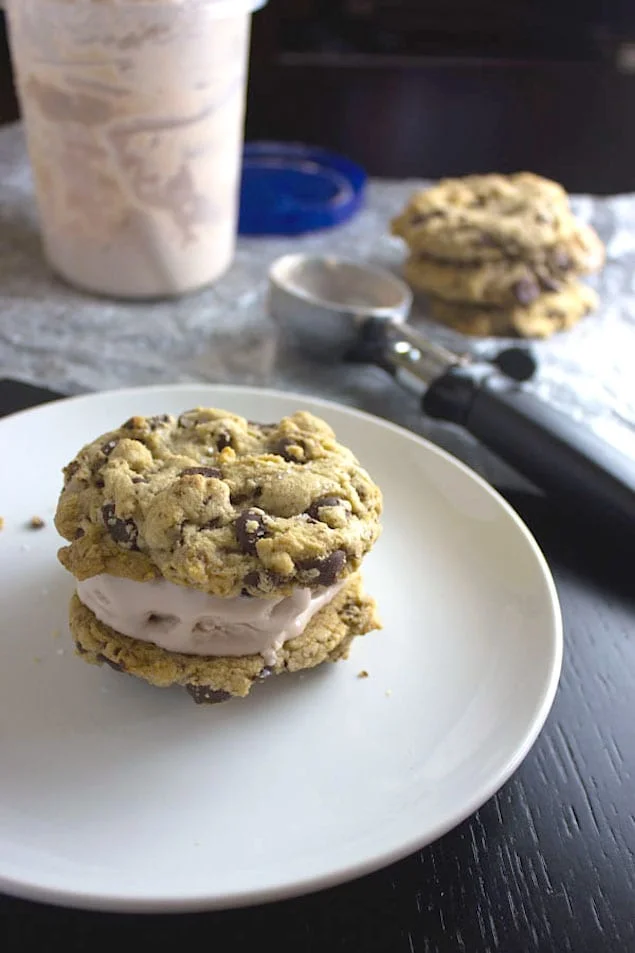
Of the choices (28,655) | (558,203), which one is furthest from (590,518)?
(558,203)

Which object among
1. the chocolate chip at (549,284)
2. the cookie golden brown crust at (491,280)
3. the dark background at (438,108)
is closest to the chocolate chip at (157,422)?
the cookie golden brown crust at (491,280)

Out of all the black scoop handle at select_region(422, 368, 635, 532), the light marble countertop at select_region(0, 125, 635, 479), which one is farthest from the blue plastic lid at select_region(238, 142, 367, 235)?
the black scoop handle at select_region(422, 368, 635, 532)

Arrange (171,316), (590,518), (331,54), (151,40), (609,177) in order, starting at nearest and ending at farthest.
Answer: (590,518) < (151,40) < (171,316) < (609,177) < (331,54)

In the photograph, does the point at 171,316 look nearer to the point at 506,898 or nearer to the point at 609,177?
the point at 506,898

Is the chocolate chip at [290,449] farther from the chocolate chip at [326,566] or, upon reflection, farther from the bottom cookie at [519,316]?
the bottom cookie at [519,316]

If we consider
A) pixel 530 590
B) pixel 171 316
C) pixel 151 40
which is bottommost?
pixel 171 316

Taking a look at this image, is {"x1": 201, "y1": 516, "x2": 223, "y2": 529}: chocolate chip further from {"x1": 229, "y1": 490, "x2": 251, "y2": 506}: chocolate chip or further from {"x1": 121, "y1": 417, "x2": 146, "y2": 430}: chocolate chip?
{"x1": 121, "y1": 417, "x2": 146, "y2": 430}: chocolate chip

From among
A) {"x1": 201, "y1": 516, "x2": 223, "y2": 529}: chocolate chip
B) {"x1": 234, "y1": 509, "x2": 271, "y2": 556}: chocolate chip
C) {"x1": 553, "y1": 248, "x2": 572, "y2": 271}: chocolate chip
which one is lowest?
{"x1": 553, "y1": 248, "x2": 572, "y2": 271}: chocolate chip
